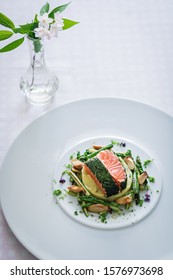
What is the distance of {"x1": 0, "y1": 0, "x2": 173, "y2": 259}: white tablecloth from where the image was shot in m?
2.65

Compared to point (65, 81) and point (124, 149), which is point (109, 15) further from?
point (124, 149)

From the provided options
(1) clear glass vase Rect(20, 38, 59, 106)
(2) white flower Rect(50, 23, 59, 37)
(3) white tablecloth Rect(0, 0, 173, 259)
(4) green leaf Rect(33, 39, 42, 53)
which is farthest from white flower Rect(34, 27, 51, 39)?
(3) white tablecloth Rect(0, 0, 173, 259)

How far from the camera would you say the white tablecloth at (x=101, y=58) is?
2654 mm

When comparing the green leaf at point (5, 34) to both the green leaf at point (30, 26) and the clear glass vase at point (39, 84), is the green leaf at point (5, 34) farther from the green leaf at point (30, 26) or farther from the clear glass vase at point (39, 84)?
the clear glass vase at point (39, 84)

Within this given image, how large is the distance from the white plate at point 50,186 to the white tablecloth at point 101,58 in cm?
18

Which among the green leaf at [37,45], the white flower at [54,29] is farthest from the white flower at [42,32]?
the green leaf at [37,45]

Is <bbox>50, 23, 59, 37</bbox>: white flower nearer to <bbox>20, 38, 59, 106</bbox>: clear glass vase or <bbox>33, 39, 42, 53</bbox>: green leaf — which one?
<bbox>33, 39, 42, 53</bbox>: green leaf

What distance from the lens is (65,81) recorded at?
274 cm

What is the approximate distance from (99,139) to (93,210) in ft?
1.47

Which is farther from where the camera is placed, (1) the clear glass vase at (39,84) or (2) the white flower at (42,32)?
(1) the clear glass vase at (39,84)

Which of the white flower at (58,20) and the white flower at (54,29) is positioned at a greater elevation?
the white flower at (58,20)

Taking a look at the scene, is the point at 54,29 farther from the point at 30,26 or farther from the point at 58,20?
the point at 30,26

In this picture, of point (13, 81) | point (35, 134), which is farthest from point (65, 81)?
point (35, 134)

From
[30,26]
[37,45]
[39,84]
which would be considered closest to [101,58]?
[39,84]
